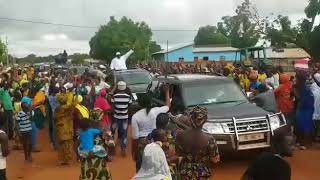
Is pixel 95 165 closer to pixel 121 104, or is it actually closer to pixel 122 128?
pixel 121 104

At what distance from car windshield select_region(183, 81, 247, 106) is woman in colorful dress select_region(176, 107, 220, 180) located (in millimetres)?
4821

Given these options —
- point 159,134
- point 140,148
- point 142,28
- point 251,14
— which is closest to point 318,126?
point 140,148

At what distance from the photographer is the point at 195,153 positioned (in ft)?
17.5

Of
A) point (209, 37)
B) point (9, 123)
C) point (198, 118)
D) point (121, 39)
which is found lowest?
point (9, 123)

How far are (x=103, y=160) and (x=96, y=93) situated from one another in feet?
23.0

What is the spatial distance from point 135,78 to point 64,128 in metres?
7.67

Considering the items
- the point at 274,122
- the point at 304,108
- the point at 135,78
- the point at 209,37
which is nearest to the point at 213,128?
the point at 274,122

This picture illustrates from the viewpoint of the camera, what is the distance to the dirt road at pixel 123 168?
30.9 ft

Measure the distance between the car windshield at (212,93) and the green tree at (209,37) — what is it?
88.8 metres

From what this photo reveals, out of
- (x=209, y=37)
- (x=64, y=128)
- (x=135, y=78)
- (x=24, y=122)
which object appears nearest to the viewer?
(x=64, y=128)

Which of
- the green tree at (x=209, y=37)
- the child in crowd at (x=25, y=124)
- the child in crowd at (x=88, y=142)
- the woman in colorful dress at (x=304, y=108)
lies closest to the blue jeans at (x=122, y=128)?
the child in crowd at (x=25, y=124)

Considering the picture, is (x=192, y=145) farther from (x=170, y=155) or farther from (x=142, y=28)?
(x=142, y=28)

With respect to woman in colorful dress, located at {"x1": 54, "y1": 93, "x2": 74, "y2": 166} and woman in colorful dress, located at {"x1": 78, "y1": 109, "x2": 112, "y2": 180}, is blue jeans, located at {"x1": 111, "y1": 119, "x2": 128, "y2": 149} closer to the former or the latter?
woman in colorful dress, located at {"x1": 54, "y1": 93, "x2": 74, "y2": 166}

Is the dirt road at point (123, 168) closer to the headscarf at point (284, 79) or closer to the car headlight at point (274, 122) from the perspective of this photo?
the car headlight at point (274, 122)
